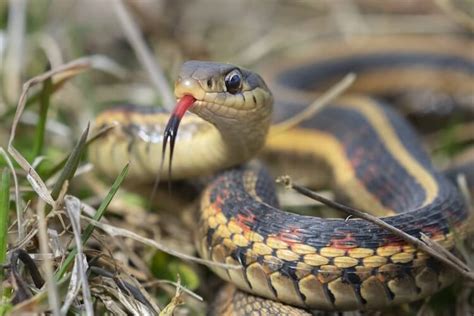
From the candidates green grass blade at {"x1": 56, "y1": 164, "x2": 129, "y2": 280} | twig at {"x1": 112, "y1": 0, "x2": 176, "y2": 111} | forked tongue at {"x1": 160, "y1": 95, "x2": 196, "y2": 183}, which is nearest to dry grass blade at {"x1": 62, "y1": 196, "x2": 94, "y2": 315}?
green grass blade at {"x1": 56, "y1": 164, "x2": 129, "y2": 280}

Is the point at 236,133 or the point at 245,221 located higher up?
the point at 236,133

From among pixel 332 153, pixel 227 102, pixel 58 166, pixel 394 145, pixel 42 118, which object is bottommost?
pixel 332 153

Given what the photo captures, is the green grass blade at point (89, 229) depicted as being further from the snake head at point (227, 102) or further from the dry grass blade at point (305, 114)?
the dry grass blade at point (305, 114)

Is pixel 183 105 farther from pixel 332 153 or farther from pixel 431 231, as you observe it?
pixel 332 153

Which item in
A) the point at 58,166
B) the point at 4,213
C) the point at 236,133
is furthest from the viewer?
the point at 58,166

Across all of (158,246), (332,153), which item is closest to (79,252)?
(158,246)
